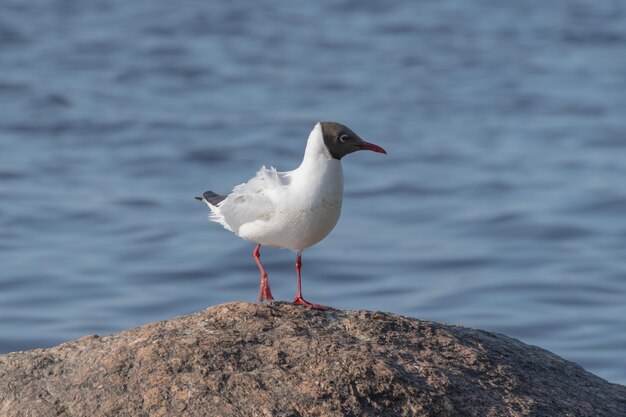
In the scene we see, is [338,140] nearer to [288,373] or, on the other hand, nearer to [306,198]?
[306,198]

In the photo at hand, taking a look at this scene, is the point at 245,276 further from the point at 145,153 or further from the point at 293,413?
the point at 293,413

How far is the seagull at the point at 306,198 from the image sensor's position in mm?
6473

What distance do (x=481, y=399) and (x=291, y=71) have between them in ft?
58.2

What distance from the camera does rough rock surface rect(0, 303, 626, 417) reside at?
218 inches

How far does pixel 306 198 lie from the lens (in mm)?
6473

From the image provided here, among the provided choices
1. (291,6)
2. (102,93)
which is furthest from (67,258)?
(291,6)

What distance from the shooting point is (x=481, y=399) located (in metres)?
5.84

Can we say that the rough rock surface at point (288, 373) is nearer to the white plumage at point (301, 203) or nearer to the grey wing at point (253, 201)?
the white plumage at point (301, 203)

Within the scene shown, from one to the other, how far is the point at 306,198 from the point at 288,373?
3.78 ft

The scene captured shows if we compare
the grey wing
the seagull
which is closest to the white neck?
the seagull

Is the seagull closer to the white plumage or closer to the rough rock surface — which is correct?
the white plumage

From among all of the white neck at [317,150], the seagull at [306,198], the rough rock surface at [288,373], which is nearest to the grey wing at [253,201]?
the seagull at [306,198]

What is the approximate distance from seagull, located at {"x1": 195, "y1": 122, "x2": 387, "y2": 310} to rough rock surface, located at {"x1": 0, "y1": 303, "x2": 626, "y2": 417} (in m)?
0.42

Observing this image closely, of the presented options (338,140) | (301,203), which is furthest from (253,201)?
(338,140)
